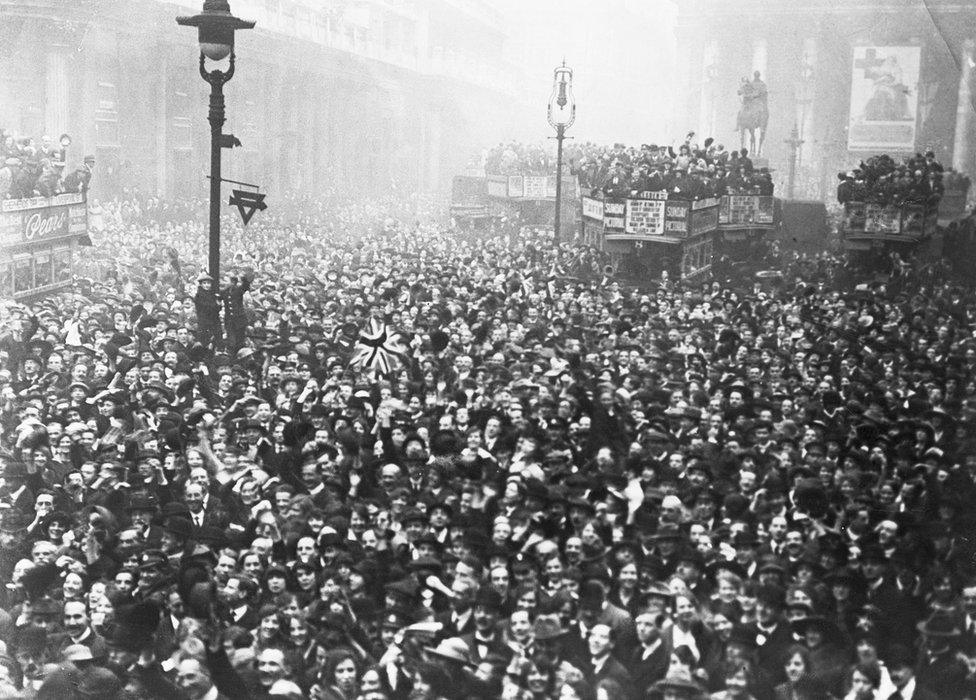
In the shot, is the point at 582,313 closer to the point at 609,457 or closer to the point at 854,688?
the point at 609,457

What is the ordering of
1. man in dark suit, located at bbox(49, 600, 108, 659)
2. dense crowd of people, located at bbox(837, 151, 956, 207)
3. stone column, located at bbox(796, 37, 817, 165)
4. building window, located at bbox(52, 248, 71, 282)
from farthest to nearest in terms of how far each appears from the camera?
1. stone column, located at bbox(796, 37, 817, 165)
2. dense crowd of people, located at bbox(837, 151, 956, 207)
3. building window, located at bbox(52, 248, 71, 282)
4. man in dark suit, located at bbox(49, 600, 108, 659)

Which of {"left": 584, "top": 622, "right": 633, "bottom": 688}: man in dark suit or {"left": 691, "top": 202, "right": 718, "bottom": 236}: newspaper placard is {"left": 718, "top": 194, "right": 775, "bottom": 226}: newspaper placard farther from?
{"left": 584, "top": 622, "right": 633, "bottom": 688}: man in dark suit

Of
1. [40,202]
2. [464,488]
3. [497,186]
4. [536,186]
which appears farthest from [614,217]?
[40,202]

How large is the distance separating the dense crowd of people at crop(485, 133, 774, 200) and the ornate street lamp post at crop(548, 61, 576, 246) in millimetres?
403

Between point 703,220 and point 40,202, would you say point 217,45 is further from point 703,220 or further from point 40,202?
point 703,220

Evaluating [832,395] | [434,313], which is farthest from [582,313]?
[832,395]

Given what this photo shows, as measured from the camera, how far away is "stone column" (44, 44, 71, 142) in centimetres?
1138

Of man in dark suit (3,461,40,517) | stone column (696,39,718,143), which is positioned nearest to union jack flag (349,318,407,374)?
man in dark suit (3,461,40,517)

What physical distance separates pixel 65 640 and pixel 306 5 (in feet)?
26.9

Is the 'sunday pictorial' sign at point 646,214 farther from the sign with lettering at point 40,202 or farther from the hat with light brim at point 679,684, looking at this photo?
the hat with light brim at point 679,684

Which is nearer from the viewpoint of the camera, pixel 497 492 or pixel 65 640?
pixel 65 640

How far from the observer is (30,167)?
36.8ft

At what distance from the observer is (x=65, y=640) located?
7.42m

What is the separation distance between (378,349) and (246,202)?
1944mm
